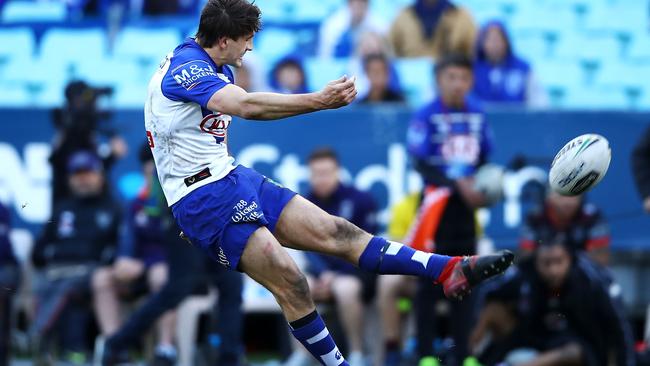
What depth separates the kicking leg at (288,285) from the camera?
7.83 m

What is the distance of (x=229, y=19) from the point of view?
25.5ft

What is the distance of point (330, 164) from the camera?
11562 mm

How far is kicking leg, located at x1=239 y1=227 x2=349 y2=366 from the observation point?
7828 mm

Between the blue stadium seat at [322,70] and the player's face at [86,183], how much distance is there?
246 centimetres

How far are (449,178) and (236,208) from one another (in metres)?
3.00

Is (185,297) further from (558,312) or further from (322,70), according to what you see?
(322,70)

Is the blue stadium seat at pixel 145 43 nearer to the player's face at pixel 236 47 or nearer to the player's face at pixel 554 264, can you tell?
the player's face at pixel 554 264

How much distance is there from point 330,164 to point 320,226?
141 inches

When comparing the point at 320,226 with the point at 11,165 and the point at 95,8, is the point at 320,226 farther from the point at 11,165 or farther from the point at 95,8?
the point at 95,8

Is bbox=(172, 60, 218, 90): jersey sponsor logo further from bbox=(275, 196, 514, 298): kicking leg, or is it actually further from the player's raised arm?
bbox=(275, 196, 514, 298): kicking leg

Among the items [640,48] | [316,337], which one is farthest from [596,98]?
[316,337]

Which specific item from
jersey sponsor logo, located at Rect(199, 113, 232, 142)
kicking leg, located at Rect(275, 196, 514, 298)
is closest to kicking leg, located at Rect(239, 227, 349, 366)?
kicking leg, located at Rect(275, 196, 514, 298)

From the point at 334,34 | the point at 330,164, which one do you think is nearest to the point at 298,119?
the point at 330,164

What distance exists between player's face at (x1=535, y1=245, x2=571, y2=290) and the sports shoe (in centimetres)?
289
